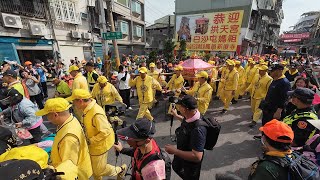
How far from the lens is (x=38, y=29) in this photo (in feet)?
42.2

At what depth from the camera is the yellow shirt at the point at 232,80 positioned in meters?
6.97

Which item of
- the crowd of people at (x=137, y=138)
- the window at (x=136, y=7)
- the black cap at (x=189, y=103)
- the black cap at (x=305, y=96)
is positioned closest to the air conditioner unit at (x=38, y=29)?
the crowd of people at (x=137, y=138)

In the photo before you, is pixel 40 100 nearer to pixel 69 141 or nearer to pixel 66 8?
pixel 69 141

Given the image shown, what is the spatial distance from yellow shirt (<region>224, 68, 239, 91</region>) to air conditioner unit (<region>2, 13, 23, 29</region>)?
1326 centimetres

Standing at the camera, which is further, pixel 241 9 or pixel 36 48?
pixel 241 9

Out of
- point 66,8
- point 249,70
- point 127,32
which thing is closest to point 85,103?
point 249,70

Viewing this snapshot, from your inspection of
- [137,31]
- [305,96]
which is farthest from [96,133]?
[137,31]

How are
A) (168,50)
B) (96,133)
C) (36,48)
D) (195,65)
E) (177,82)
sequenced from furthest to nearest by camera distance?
(168,50) → (36,48) → (195,65) → (177,82) → (96,133)

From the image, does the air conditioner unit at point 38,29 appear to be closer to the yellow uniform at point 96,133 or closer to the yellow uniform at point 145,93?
the yellow uniform at point 145,93

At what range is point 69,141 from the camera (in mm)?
2301

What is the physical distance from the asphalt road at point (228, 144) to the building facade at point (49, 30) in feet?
26.3

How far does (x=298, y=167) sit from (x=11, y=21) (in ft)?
50.0

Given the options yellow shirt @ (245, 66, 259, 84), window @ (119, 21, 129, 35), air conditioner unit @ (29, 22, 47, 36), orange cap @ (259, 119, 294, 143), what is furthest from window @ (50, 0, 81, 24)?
orange cap @ (259, 119, 294, 143)

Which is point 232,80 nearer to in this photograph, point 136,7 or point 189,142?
point 189,142
